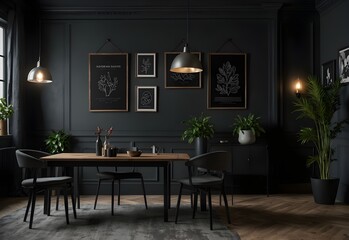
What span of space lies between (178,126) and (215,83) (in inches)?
37.2

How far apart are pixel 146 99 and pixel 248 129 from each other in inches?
68.7

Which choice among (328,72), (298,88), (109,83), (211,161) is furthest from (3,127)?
(328,72)

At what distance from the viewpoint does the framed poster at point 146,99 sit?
260 inches

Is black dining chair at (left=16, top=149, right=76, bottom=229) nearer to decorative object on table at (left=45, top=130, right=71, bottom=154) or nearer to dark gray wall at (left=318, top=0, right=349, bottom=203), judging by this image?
decorative object on table at (left=45, top=130, right=71, bottom=154)

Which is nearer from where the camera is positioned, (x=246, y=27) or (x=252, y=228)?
(x=252, y=228)

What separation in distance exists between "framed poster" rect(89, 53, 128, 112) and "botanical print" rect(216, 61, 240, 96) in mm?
1562

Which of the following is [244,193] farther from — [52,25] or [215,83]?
[52,25]

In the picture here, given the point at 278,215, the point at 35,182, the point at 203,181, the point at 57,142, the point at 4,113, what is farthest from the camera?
the point at 57,142

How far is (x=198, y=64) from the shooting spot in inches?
186

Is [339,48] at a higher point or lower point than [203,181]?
higher

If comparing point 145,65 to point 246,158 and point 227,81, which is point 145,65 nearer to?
point 227,81

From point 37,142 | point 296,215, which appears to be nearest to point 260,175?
point 296,215

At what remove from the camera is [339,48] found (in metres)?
5.94

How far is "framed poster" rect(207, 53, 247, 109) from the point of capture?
6.59m
